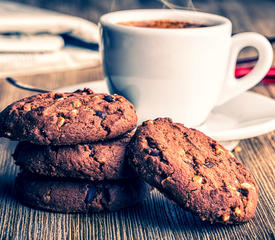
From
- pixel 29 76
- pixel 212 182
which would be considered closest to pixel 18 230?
pixel 212 182

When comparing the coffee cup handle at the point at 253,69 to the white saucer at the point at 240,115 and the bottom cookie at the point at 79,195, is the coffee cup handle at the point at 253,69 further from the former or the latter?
the bottom cookie at the point at 79,195

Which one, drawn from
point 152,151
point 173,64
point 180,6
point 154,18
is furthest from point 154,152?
point 180,6

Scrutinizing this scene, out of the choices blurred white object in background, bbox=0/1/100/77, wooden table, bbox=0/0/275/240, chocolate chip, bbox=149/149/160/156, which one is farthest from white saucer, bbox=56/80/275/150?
blurred white object in background, bbox=0/1/100/77

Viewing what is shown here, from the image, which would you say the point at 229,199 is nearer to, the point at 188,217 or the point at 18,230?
the point at 188,217

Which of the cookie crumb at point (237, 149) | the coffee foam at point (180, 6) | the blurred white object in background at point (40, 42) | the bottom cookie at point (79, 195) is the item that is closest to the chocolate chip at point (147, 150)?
the bottom cookie at point (79, 195)

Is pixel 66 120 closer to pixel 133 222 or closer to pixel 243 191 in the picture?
pixel 133 222

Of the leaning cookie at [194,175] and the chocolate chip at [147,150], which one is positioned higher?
the chocolate chip at [147,150]

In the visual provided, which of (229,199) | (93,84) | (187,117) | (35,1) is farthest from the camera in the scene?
(35,1)

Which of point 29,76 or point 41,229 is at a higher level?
point 41,229
